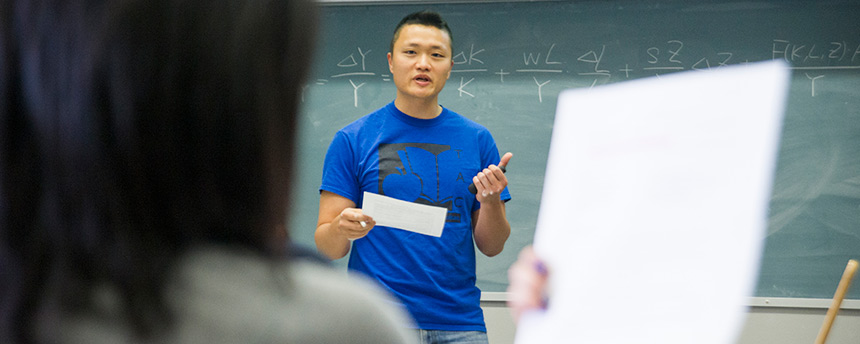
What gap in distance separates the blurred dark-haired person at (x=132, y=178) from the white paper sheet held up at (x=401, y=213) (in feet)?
4.25

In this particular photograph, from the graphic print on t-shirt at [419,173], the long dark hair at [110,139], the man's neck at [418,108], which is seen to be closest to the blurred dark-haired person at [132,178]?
A: the long dark hair at [110,139]

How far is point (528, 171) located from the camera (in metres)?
2.72

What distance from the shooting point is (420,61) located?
1910mm

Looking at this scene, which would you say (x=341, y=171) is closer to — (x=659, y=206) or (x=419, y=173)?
(x=419, y=173)

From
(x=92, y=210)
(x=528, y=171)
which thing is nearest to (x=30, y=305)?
(x=92, y=210)

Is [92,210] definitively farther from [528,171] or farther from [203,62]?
[528,171]

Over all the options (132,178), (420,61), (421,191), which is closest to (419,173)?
(421,191)

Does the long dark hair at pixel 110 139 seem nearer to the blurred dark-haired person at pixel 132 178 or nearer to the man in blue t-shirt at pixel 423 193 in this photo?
the blurred dark-haired person at pixel 132 178

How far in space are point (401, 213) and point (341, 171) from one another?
0.78 feet

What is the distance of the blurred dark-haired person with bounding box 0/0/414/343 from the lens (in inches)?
14.6

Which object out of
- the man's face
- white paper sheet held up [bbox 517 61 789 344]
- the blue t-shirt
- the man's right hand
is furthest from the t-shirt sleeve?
white paper sheet held up [bbox 517 61 789 344]

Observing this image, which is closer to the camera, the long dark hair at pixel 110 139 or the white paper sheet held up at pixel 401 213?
the long dark hair at pixel 110 139

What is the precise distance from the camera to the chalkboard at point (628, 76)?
2572mm

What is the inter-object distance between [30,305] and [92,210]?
0.06 meters
